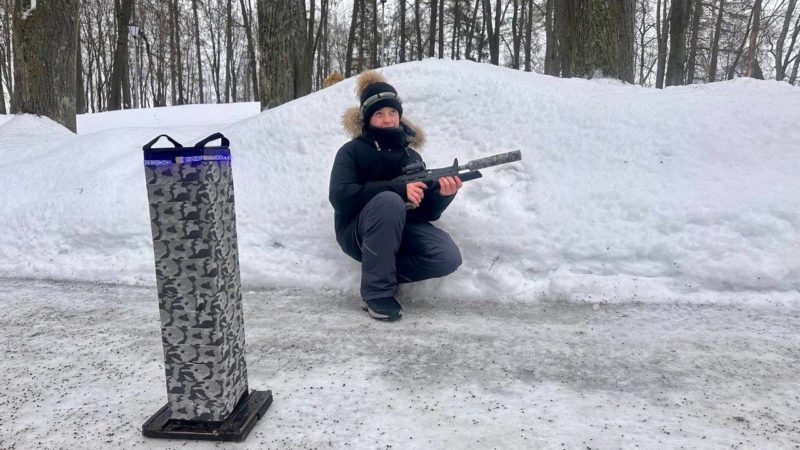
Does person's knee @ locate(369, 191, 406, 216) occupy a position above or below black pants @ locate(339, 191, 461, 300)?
above

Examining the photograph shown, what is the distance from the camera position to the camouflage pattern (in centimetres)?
166

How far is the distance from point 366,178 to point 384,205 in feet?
0.98

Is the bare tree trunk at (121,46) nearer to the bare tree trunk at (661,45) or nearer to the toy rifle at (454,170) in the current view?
the toy rifle at (454,170)

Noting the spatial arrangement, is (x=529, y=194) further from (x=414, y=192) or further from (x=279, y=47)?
(x=279, y=47)

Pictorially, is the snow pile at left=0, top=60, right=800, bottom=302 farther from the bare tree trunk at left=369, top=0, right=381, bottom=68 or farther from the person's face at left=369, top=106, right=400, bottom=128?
the bare tree trunk at left=369, top=0, right=381, bottom=68

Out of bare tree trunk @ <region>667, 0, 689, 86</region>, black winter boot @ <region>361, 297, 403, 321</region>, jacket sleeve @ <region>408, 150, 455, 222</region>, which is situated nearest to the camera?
black winter boot @ <region>361, 297, 403, 321</region>

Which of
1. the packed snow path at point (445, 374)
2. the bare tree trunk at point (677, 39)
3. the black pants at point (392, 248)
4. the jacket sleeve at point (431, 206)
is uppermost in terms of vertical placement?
the bare tree trunk at point (677, 39)

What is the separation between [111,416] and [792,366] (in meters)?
2.74

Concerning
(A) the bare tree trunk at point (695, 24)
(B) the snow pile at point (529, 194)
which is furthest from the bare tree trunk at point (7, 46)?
(A) the bare tree trunk at point (695, 24)

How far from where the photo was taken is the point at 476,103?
4359 millimetres

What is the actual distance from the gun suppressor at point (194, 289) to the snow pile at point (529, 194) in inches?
65.7

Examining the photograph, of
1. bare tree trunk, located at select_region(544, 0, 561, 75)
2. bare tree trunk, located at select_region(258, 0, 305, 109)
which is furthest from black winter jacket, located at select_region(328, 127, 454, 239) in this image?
bare tree trunk, located at select_region(544, 0, 561, 75)

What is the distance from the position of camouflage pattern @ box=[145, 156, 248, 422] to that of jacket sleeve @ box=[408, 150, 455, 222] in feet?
5.08

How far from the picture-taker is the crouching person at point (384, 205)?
2875mm
